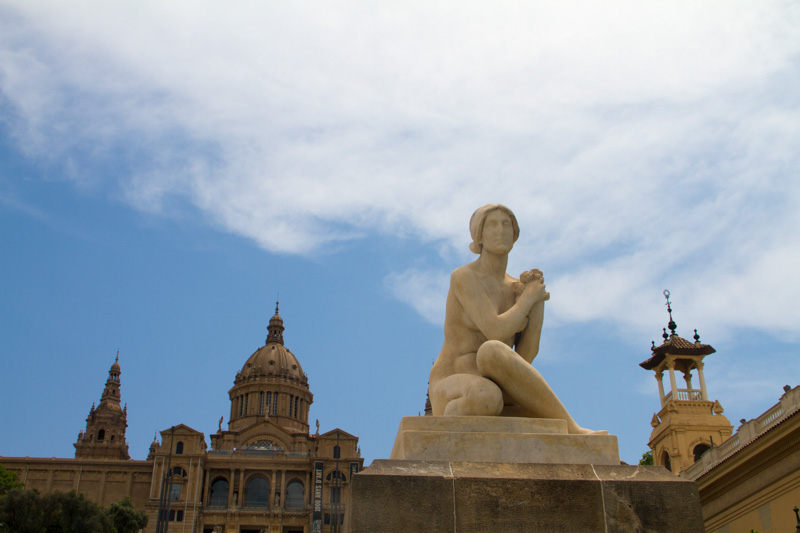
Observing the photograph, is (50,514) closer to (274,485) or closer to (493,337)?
(274,485)

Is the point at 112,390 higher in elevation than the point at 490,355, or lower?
higher

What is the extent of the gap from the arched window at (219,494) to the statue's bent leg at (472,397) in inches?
2868

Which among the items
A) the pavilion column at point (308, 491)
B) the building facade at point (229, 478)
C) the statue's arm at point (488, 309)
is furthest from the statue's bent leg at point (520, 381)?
the pavilion column at point (308, 491)

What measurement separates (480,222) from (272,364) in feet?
293

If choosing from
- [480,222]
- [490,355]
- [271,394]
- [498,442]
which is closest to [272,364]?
[271,394]

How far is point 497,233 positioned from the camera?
258 inches

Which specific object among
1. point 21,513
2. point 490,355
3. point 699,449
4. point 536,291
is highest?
point 699,449

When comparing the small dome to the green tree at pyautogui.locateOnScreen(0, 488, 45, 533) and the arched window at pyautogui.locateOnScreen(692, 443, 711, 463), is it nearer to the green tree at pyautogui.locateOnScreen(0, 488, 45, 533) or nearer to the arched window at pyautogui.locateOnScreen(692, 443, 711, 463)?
the green tree at pyautogui.locateOnScreen(0, 488, 45, 533)

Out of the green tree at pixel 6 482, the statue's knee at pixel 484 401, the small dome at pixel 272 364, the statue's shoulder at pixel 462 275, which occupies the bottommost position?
the statue's knee at pixel 484 401

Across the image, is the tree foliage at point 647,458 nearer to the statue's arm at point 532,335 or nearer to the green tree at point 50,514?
the green tree at point 50,514

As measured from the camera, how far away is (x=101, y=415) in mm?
92188

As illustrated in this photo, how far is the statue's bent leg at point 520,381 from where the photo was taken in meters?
5.82

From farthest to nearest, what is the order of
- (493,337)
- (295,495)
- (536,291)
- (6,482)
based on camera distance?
(295,495)
(6,482)
(536,291)
(493,337)

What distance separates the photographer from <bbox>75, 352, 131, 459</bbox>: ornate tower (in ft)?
291
